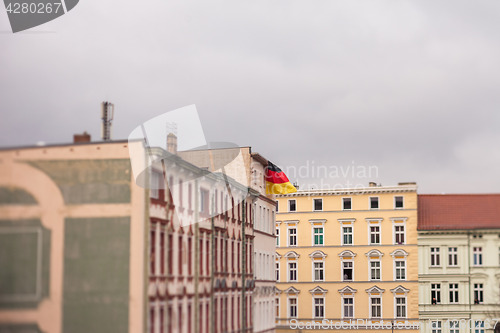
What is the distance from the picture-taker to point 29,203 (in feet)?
108

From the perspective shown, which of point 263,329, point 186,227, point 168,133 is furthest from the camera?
point 263,329

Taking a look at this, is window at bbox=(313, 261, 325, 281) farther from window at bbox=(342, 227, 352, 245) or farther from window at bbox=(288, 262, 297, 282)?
window at bbox=(342, 227, 352, 245)

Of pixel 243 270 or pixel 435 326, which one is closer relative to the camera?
pixel 243 270

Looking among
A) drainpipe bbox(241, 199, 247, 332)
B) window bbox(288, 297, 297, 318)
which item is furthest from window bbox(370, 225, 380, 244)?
drainpipe bbox(241, 199, 247, 332)

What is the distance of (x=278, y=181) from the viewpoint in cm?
6444

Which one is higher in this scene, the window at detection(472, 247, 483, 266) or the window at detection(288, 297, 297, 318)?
the window at detection(472, 247, 483, 266)

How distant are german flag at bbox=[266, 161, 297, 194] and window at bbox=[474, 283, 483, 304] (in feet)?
80.7

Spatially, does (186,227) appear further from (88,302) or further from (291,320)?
(291,320)

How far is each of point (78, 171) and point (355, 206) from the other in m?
50.7

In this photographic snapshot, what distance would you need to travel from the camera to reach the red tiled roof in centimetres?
7750

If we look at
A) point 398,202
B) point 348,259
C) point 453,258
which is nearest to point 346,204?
point 398,202

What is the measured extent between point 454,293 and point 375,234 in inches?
388

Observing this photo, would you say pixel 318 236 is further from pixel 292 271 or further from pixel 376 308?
pixel 376 308

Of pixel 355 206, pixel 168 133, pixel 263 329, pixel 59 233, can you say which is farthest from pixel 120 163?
pixel 355 206
